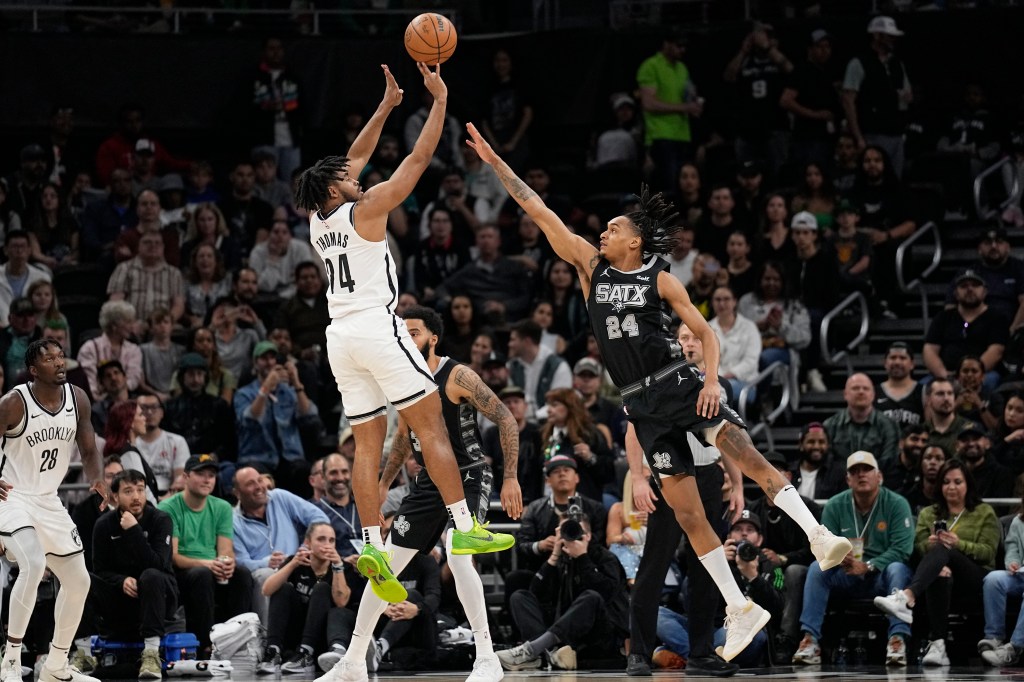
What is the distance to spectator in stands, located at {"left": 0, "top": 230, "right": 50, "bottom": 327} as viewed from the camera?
16.2 m

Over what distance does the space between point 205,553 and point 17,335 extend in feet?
12.4

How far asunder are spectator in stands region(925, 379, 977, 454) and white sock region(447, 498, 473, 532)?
578 centimetres

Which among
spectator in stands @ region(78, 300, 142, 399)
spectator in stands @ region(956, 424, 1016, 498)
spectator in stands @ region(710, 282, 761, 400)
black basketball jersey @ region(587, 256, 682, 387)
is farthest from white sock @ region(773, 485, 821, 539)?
spectator in stands @ region(78, 300, 142, 399)

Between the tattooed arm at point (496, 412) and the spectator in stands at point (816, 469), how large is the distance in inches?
179

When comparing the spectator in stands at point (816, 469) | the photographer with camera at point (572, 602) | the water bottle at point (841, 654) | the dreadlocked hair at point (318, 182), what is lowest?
the water bottle at point (841, 654)

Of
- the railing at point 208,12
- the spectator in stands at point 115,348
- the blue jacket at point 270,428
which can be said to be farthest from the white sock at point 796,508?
the railing at point 208,12

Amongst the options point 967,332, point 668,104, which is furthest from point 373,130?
point 668,104

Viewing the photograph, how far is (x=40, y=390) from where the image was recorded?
34.8 feet

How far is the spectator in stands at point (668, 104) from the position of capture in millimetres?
18812

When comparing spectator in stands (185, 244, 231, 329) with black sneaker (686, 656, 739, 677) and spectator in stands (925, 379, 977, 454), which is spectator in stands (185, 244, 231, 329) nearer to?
spectator in stands (925, 379, 977, 454)

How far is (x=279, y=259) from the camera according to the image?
17250 millimetres

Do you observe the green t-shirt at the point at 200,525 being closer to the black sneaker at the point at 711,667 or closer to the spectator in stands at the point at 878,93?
the black sneaker at the point at 711,667

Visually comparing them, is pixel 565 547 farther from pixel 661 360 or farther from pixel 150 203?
pixel 150 203

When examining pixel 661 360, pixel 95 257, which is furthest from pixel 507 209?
pixel 661 360
